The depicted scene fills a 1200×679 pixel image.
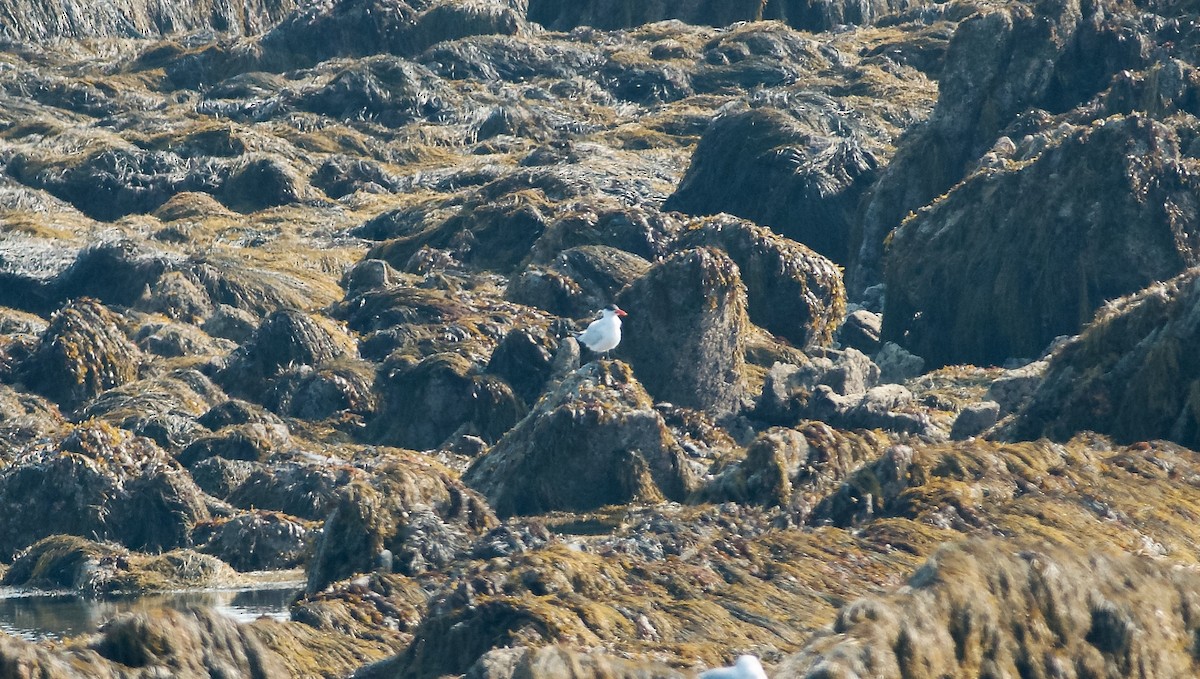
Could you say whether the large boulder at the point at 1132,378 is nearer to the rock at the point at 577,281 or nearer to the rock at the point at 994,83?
the rock at the point at 577,281

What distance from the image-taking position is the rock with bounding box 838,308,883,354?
3434 cm

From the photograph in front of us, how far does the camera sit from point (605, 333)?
27.5 metres

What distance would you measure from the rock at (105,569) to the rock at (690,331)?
6771 millimetres

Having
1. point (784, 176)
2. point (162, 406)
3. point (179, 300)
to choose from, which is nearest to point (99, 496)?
point (162, 406)

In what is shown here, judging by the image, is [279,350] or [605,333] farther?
[279,350]

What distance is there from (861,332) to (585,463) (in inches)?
431

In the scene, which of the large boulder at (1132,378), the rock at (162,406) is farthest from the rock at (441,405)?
the large boulder at (1132,378)

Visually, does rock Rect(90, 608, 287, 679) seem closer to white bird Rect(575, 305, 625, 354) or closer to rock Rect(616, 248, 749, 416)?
white bird Rect(575, 305, 625, 354)

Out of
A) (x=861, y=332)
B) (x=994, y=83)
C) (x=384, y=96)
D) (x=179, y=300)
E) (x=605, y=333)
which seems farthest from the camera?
(x=384, y=96)

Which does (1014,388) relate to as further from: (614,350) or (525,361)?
(525,361)

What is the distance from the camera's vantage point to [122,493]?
1031 inches

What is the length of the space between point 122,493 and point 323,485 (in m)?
2.22

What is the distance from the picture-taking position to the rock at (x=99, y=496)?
2575 centimetres

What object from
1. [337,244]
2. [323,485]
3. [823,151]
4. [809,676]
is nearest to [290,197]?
[337,244]
